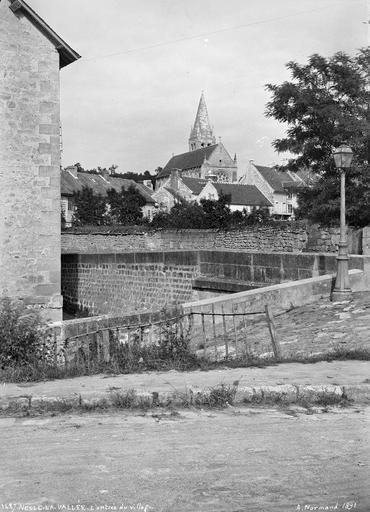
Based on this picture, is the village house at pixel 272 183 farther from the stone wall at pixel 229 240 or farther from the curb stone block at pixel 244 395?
the curb stone block at pixel 244 395

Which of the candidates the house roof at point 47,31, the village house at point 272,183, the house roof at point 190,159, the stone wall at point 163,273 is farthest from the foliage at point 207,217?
the house roof at point 190,159

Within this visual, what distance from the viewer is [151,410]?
525 centimetres

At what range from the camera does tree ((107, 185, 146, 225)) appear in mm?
49156

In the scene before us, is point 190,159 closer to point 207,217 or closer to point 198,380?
point 207,217

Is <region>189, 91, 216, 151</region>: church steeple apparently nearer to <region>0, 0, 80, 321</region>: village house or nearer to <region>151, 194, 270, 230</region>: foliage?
<region>151, 194, 270, 230</region>: foliage

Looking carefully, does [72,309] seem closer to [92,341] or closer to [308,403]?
[92,341]

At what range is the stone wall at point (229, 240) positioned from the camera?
19.6 m

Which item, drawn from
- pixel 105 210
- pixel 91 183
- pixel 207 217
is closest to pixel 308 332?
pixel 207 217

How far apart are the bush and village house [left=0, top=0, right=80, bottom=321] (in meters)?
4.99

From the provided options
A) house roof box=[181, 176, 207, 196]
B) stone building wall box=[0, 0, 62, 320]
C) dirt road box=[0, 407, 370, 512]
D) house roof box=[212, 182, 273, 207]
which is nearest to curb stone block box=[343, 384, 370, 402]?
dirt road box=[0, 407, 370, 512]

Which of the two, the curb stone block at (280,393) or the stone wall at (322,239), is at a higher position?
the stone wall at (322,239)

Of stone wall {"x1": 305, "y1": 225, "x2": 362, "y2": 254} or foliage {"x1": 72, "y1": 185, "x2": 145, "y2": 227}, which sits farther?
foliage {"x1": 72, "y1": 185, "x2": 145, "y2": 227}

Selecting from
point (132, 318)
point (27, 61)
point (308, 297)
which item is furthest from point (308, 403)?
point (27, 61)

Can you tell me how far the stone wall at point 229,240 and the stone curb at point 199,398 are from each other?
10161mm
